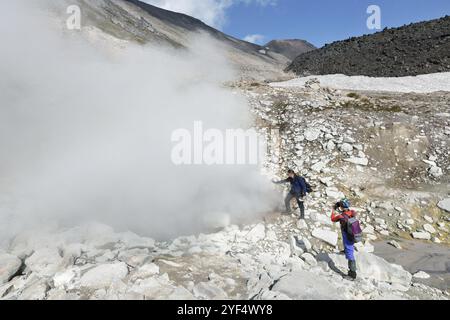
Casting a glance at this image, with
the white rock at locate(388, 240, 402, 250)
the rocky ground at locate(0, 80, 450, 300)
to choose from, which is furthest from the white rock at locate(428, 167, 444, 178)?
the white rock at locate(388, 240, 402, 250)

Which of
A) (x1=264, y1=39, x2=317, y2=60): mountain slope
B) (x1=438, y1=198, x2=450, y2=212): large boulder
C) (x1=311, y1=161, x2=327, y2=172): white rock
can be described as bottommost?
(x1=438, y1=198, x2=450, y2=212): large boulder

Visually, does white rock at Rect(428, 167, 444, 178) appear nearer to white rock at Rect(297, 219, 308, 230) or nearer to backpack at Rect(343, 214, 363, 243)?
white rock at Rect(297, 219, 308, 230)

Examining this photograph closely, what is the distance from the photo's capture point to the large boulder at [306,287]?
5.97m

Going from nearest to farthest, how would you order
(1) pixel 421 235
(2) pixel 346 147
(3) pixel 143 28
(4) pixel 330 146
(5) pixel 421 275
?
(5) pixel 421 275, (1) pixel 421 235, (2) pixel 346 147, (4) pixel 330 146, (3) pixel 143 28

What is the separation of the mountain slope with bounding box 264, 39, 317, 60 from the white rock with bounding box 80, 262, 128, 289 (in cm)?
14864

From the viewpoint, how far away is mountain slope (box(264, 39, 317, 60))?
149 m

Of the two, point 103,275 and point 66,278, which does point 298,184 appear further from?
point 66,278

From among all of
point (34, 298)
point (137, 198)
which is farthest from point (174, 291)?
point (137, 198)

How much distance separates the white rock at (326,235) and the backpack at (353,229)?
2.39 meters

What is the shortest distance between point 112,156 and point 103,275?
7.90 m

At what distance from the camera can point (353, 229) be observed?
6809mm

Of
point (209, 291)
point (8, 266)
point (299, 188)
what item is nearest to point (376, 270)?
point (299, 188)

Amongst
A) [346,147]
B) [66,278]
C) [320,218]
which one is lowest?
[66,278]

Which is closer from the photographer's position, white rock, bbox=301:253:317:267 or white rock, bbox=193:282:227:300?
white rock, bbox=193:282:227:300
